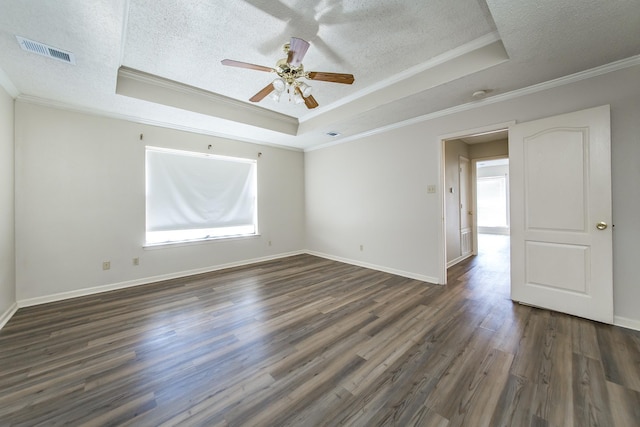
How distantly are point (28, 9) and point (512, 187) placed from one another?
4.64 m

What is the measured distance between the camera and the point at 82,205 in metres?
3.26

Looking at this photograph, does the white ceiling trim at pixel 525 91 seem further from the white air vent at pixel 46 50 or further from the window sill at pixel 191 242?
the white air vent at pixel 46 50

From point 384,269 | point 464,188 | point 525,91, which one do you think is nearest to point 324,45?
point 525,91

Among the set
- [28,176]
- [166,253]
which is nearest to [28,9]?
[28,176]

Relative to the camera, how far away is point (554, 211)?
2.61 meters

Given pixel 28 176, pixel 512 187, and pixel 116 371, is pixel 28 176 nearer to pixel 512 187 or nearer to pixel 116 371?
pixel 116 371

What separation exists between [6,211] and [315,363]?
146 inches

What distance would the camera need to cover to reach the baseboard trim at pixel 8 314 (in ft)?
8.04

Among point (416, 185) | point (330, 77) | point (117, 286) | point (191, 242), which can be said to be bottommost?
point (117, 286)

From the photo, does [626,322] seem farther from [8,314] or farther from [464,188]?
[8,314]

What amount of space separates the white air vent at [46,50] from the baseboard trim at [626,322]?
561 centimetres

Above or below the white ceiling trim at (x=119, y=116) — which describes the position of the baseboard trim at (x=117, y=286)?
below

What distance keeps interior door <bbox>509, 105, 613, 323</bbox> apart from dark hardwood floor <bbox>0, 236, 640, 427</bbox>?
0.26 meters

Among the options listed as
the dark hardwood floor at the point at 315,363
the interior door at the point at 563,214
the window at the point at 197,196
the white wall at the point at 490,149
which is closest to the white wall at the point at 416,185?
the interior door at the point at 563,214
